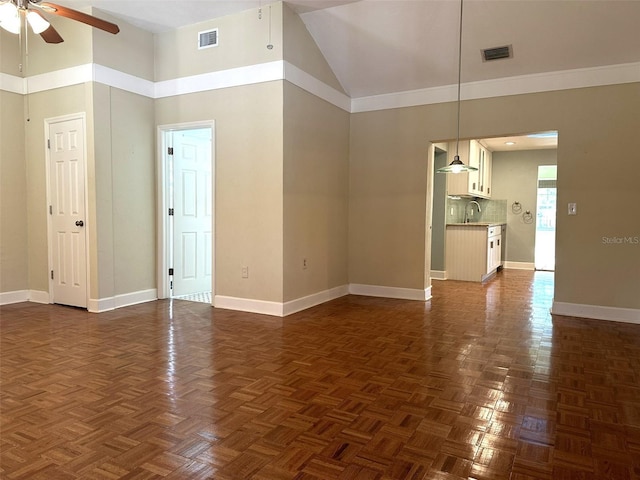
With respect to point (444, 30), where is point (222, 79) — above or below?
below

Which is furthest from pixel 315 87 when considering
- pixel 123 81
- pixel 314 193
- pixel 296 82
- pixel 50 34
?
pixel 50 34

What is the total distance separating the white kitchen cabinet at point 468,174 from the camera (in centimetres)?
689

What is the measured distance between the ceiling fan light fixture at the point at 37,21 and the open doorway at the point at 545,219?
8417 millimetres

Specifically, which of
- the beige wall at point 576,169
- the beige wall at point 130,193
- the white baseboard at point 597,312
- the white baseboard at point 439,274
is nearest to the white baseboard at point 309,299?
the beige wall at point 576,169

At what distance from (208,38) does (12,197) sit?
9.25 feet

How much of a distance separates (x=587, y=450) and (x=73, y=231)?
4.78 m

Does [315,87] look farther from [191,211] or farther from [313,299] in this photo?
[313,299]

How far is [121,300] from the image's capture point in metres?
4.73

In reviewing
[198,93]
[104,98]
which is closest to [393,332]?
[198,93]

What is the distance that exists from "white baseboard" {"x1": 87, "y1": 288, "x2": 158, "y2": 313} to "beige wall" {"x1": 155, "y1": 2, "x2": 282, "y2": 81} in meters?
2.45

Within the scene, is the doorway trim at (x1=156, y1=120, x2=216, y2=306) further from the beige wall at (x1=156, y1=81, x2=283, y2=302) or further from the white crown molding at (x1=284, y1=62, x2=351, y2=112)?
the white crown molding at (x1=284, y1=62, x2=351, y2=112)

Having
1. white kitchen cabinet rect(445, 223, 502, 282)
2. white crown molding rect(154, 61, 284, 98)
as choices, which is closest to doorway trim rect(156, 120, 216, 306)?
white crown molding rect(154, 61, 284, 98)

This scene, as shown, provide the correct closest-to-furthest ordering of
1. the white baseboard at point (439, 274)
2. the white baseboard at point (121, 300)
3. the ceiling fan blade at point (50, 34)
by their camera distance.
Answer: the ceiling fan blade at point (50, 34) → the white baseboard at point (121, 300) → the white baseboard at point (439, 274)

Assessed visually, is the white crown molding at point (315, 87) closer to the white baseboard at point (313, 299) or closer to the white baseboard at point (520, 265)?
the white baseboard at point (313, 299)
